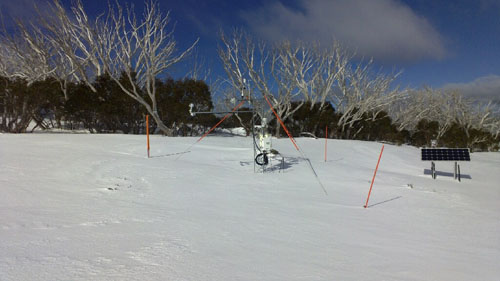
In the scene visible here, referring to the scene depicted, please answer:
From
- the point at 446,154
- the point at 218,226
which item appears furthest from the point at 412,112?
the point at 218,226

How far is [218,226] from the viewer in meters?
4.50

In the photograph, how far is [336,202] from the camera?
7328mm

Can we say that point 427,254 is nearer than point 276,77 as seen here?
Yes

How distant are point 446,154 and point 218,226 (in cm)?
1354

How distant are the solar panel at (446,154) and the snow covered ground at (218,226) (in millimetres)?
A: 4141

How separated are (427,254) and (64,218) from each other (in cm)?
506

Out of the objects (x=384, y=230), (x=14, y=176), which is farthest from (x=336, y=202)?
(x=14, y=176)

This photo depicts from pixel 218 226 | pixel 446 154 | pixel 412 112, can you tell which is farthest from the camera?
pixel 412 112

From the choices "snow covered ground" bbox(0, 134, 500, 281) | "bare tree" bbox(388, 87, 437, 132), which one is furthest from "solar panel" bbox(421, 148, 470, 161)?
"bare tree" bbox(388, 87, 437, 132)

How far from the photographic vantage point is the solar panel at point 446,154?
13.5 m

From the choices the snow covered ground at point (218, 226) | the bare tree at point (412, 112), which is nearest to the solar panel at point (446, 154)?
the snow covered ground at point (218, 226)

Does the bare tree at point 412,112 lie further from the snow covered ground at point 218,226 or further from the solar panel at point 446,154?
the snow covered ground at point 218,226

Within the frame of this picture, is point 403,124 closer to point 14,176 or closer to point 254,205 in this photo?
point 254,205

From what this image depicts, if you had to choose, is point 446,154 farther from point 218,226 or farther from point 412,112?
point 412,112
